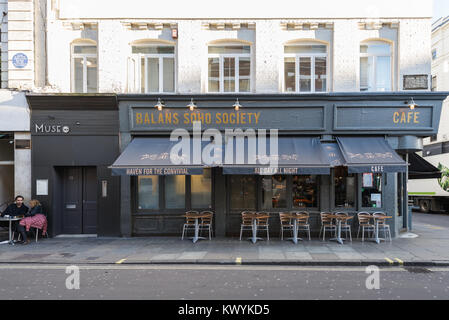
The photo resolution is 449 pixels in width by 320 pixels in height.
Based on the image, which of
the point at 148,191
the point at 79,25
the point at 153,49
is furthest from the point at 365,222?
the point at 79,25

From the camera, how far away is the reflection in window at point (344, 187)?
1087 centimetres

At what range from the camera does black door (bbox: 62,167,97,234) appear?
1123 cm

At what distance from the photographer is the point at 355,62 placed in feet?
35.8

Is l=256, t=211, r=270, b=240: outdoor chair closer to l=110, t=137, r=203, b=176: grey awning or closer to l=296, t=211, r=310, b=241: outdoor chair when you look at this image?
l=296, t=211, r=310, b=241: outdoor chair

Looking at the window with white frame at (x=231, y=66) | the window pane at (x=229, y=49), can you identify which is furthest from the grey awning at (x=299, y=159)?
the window pane at (x=229, y=49)

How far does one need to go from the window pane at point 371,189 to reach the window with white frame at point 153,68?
322 inches

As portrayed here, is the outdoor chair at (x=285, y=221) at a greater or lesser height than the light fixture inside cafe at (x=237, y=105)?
lesser

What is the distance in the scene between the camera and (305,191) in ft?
36.0

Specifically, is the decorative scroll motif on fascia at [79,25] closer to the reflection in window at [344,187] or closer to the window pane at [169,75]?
the window pane at [169,75]

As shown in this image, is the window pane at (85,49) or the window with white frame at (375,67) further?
the window pane at (85,49)

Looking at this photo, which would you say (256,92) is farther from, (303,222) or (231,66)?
(303,222)

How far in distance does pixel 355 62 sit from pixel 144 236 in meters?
10.3

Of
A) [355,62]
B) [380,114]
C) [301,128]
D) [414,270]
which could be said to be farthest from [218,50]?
[414,270]

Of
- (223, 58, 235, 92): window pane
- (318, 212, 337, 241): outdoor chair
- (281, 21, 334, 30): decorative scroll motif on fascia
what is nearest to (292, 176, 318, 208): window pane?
(318, 212, 337, 241): outdoor chair
